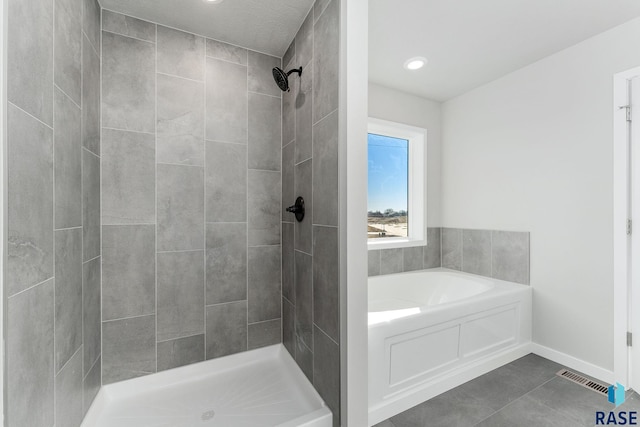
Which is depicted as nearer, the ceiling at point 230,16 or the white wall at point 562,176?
the ceiling at point 230,16

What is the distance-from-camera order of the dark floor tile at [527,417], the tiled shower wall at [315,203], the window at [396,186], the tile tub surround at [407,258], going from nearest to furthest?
the tiled shower wall at [315,203], the dark floor tile at [527,417], the tile tub surround at [407,258], the window at [396,186]

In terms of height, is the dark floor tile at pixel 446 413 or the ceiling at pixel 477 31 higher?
the ceiling at pixel 477 31

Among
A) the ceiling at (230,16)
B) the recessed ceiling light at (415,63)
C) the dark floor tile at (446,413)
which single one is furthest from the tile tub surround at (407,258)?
the ceiling at (230,16)

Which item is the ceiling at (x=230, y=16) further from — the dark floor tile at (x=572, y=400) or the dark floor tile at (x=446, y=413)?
the dark floor tile at (x=572, y=400)

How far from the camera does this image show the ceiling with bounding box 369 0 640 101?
1732 mm

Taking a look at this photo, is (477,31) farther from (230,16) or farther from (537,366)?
(537,366)

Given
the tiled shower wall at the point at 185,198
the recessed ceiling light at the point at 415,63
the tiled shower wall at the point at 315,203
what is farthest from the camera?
the recessed ceiling light at the point at 415,63

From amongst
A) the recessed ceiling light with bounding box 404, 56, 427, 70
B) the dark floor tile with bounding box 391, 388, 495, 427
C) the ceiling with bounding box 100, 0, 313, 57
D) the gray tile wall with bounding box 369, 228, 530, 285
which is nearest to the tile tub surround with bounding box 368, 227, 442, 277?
the gray tile wall with bounding box 369, 228, 530, 285

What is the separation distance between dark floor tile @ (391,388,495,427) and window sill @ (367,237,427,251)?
1.38 meters

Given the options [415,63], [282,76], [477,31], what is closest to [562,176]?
[477,31]

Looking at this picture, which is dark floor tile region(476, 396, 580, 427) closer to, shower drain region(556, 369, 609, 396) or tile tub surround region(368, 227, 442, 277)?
shower drain region(556, 369, 609, 396)

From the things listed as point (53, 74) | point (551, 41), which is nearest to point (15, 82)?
point (53, 74)

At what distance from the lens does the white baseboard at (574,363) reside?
1.90 m

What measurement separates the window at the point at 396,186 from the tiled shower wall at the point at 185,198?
1254 millimetres
